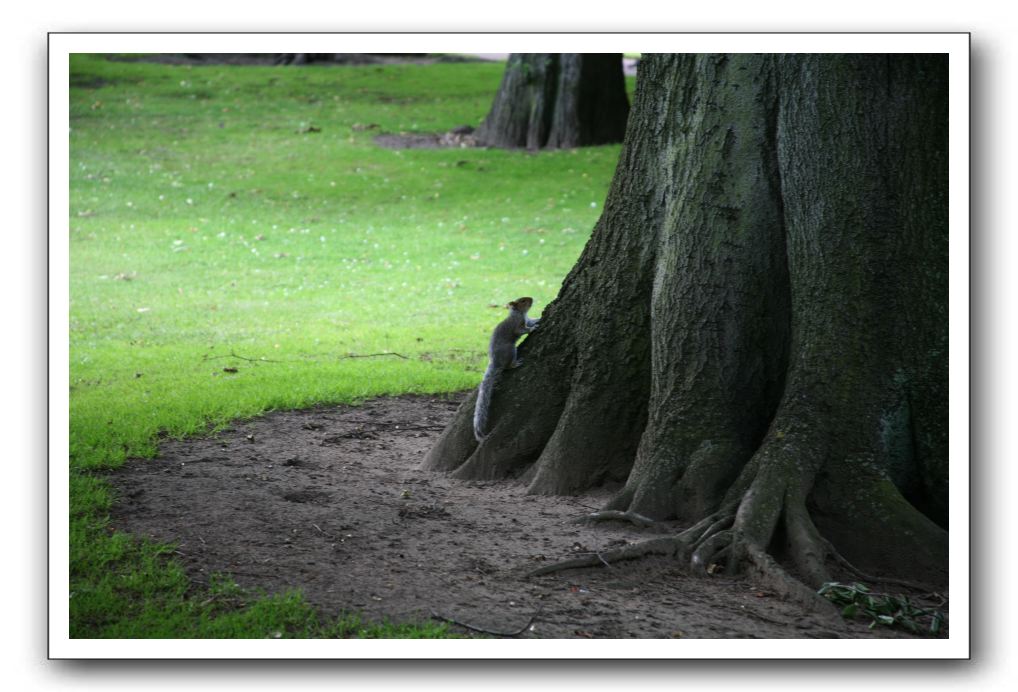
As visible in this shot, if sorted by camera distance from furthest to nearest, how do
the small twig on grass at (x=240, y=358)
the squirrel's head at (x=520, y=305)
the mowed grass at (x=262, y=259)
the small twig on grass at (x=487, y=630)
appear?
the small twig on grass at (x=240, y=358) → the squirrel's head at (x=520, y=305) → the mowed grass at (x=262, y=259) → the small twig on grass at (x=487, y=630)

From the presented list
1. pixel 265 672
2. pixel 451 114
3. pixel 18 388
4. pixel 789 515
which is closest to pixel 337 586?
pixel 265 672

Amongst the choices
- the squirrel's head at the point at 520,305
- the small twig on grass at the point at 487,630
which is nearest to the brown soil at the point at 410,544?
the small twig on grass at the point at 487,630

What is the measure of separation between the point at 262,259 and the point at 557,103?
8.08m

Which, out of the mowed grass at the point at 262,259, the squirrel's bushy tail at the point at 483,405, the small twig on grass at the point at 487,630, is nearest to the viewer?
the small twig on grass at the point at 487,630

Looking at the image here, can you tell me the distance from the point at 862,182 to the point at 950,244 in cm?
53

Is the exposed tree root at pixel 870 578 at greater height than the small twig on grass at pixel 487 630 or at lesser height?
greater

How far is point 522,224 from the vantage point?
16.5 metres

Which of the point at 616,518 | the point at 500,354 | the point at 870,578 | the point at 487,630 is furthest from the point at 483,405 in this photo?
the point at 870,578

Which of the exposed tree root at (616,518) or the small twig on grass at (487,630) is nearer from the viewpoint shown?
the small twig on grass at (487,630)

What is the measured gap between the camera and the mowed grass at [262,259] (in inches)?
213

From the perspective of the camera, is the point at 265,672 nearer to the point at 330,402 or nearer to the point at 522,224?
the point at 330,402

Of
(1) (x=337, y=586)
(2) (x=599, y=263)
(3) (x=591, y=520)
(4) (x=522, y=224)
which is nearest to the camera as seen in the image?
(1) (x=337, y=586)

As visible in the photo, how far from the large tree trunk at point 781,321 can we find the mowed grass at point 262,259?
1835 millimetres

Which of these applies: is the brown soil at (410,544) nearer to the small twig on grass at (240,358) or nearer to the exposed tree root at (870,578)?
the exposed tree root at (870,578)
